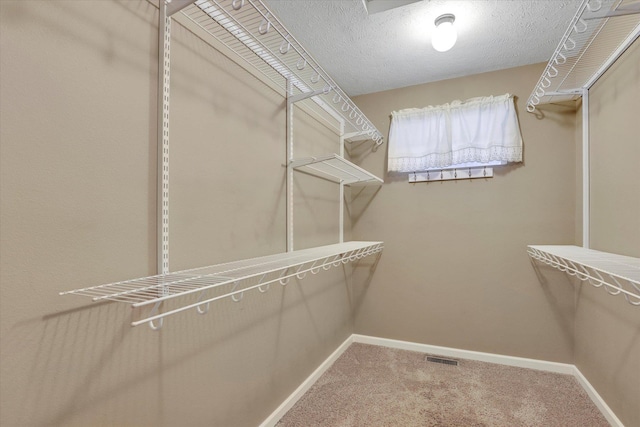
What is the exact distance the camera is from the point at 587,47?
1685 millimetres

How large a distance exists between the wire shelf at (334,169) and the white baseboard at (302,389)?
1382mm

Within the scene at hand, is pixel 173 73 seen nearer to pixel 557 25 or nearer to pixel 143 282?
pixel 143 282

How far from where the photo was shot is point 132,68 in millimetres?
950

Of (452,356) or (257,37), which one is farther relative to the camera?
(452,356)

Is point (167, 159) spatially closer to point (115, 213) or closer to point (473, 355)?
point (115, 213)

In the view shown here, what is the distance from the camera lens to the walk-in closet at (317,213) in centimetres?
77

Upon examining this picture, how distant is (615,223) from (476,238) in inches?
33.3

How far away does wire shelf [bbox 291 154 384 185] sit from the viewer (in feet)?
5.63

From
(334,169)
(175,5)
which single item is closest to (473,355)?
(334,169)

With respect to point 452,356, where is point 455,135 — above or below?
above

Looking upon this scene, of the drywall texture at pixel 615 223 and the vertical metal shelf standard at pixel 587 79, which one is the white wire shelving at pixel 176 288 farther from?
the drywall texture at pixel 615 223

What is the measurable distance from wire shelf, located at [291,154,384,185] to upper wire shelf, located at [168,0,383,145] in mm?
380

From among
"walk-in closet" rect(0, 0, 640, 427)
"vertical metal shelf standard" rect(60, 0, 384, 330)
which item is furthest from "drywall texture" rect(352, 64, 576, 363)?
"vertical metal shelf standard" rect(60, 0, 384, 330)

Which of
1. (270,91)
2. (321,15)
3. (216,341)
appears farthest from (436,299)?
(321,15)
